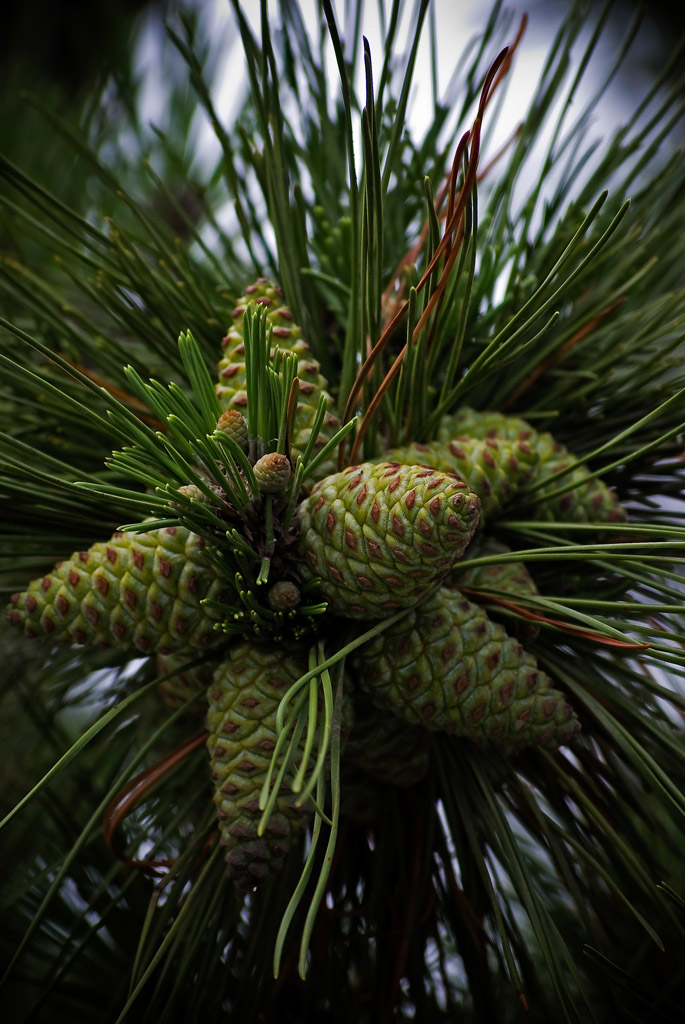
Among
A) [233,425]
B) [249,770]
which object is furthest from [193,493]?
[249,770]

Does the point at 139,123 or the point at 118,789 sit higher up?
the point at 139,123

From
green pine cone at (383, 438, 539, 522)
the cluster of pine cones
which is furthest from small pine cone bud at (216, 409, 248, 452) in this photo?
green pine cone at (383, 438, 539, 522)

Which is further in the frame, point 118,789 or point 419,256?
point 419,256

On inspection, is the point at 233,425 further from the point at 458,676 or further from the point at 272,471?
the point at 458,676

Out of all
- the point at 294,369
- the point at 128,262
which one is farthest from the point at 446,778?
the point at 128,262

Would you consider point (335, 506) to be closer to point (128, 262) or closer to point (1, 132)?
point (128, 262)

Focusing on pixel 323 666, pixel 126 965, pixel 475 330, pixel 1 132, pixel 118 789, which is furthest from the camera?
pixel 1 132

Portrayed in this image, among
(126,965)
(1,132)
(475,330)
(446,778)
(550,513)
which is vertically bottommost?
(126,965)
